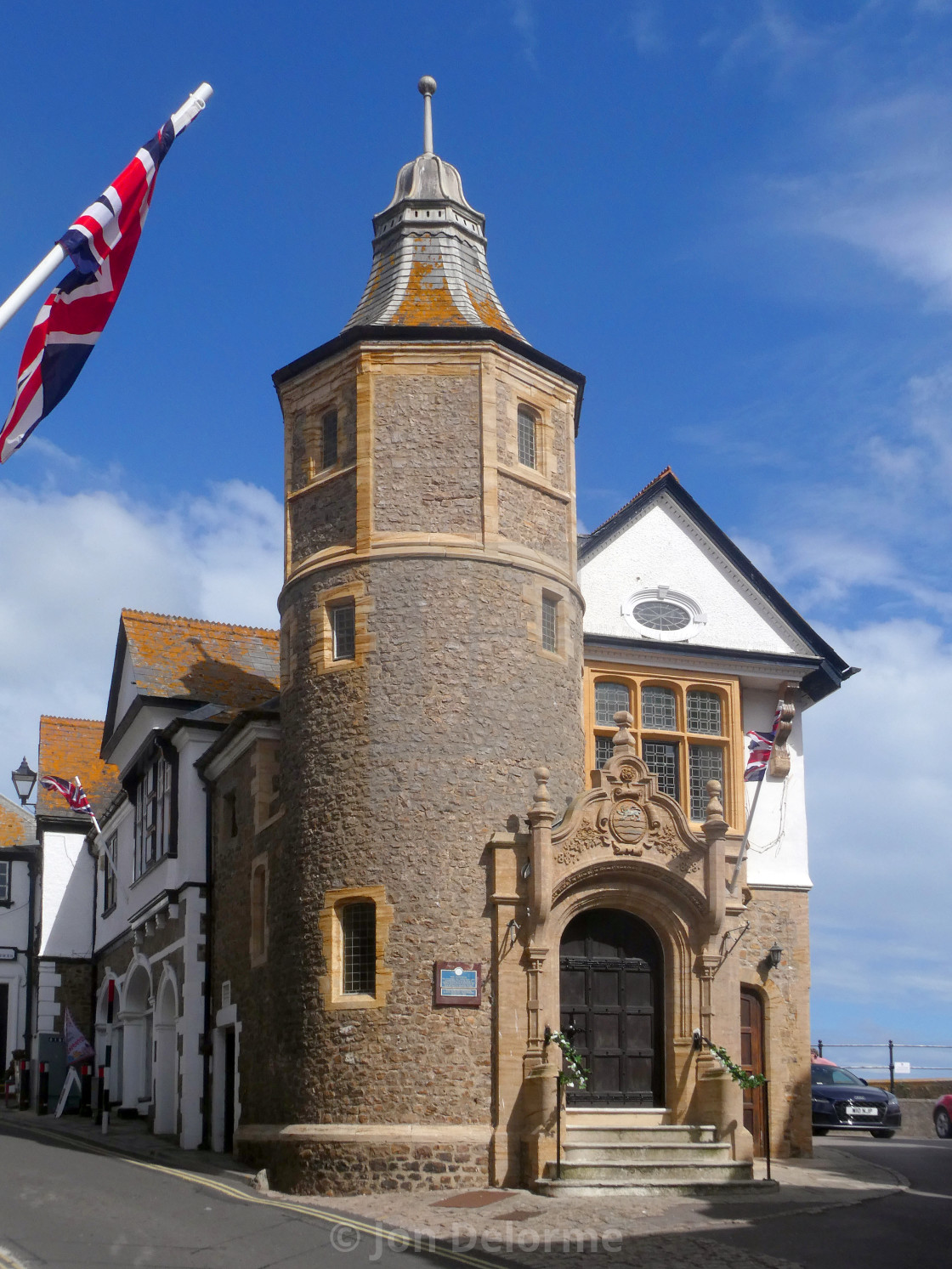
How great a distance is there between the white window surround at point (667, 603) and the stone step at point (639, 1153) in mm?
8921

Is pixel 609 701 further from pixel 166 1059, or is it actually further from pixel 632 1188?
pixel 166 1059

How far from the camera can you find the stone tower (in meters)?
20.7

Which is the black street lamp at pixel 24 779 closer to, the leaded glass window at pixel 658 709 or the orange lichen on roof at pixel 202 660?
the orange lichen on roof at pixel 202 660

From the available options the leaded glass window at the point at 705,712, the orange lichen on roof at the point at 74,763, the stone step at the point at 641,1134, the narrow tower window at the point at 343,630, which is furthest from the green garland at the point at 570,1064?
the orange lichen on roof at the point at 74,763

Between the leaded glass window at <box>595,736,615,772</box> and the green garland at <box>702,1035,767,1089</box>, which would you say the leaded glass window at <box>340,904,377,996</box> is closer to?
the green garland at <box>702,1035,767,1089</box>

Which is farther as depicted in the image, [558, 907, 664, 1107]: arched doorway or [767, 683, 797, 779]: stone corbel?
[767, 683, 797, 779]: stone corbel

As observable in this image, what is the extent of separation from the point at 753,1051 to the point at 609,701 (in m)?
5.97

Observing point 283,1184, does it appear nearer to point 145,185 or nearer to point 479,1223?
point 479,1223

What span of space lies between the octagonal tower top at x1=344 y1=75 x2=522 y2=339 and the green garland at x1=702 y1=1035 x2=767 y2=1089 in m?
10.9

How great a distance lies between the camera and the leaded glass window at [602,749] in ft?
85.7

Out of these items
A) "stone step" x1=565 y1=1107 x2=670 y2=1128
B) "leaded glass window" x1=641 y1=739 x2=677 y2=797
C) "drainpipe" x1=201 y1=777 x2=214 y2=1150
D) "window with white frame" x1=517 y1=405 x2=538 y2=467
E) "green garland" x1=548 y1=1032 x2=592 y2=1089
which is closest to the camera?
"green garland" x1=548 y1=1032 x2=592 y2=1089

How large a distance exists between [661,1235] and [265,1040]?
7.88m

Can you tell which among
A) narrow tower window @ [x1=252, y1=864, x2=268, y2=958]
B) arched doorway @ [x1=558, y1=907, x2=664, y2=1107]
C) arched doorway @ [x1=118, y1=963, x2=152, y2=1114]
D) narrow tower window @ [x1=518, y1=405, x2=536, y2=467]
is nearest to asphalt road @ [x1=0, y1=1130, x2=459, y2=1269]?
narrow tower window @ [x1=252, y1=864, x2=268, y2=958]

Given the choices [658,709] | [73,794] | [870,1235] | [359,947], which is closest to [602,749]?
[658,709]
